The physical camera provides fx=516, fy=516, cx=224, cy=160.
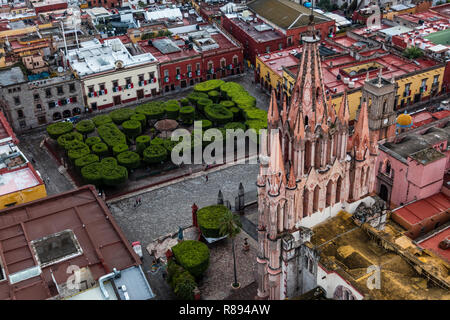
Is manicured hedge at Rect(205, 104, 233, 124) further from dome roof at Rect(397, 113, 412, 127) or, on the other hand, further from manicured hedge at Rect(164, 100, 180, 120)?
dome roof at Rect(397, 113, 412, 127)

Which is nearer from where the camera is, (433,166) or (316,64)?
(316,64)

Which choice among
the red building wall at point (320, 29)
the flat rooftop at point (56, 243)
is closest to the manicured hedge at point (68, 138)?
the flat rooftop at point (56, 243)

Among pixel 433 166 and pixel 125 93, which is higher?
pixel 433 166

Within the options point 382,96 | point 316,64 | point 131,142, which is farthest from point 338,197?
point 131,142

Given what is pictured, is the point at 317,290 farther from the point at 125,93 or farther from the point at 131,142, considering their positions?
the point at 125,93

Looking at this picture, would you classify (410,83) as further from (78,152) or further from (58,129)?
(58,129)

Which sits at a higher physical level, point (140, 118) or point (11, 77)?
point (11, 77)

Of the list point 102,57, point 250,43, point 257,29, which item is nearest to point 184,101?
point 102,57

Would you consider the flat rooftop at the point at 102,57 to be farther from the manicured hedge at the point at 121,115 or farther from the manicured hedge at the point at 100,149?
the manicured hedge at the point at 100,149
